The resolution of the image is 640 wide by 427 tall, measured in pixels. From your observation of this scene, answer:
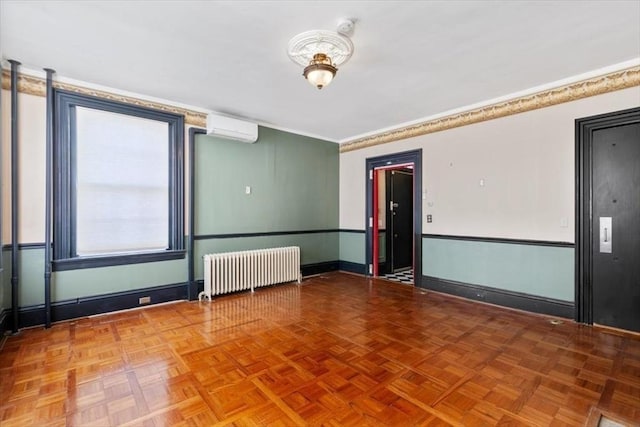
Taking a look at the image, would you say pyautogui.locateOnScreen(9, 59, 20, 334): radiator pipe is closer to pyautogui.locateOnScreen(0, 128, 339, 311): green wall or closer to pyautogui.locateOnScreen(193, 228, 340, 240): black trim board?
pyautogui.locateOnScreen(0, 128, 339, 311): green wall

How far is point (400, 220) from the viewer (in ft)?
20.8

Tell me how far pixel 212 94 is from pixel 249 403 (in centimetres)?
340

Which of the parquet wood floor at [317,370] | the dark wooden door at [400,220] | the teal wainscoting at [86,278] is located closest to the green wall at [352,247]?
the dark wooden door at [400,220]

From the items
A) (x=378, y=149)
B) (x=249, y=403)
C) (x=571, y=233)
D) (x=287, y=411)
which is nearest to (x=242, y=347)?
(x=249, y=403)

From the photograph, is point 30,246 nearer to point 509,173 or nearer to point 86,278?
point 86,278

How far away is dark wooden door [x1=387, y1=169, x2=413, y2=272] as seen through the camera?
20.0ft

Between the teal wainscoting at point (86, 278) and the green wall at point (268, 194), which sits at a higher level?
the green wall at point (268, 194)

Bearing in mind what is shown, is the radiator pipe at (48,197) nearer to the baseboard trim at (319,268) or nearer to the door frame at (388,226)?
the baseboard trim at (319,268)

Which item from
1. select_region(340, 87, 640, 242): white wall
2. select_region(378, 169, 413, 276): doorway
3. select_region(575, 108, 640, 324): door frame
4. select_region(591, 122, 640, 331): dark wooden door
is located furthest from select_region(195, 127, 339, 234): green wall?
select_region(591, 122, 640, 331): dark wooden door

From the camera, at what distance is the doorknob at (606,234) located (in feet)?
10.2

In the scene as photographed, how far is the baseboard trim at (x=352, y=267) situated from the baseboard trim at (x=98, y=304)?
10.1 feet

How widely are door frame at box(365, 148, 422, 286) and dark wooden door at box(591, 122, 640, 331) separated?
2.06m

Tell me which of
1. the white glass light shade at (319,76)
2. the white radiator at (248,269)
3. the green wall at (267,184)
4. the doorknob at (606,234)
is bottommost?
the white radiator at (248,269)

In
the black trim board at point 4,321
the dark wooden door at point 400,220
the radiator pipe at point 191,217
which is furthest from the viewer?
the dark wooden door at point 400,220
